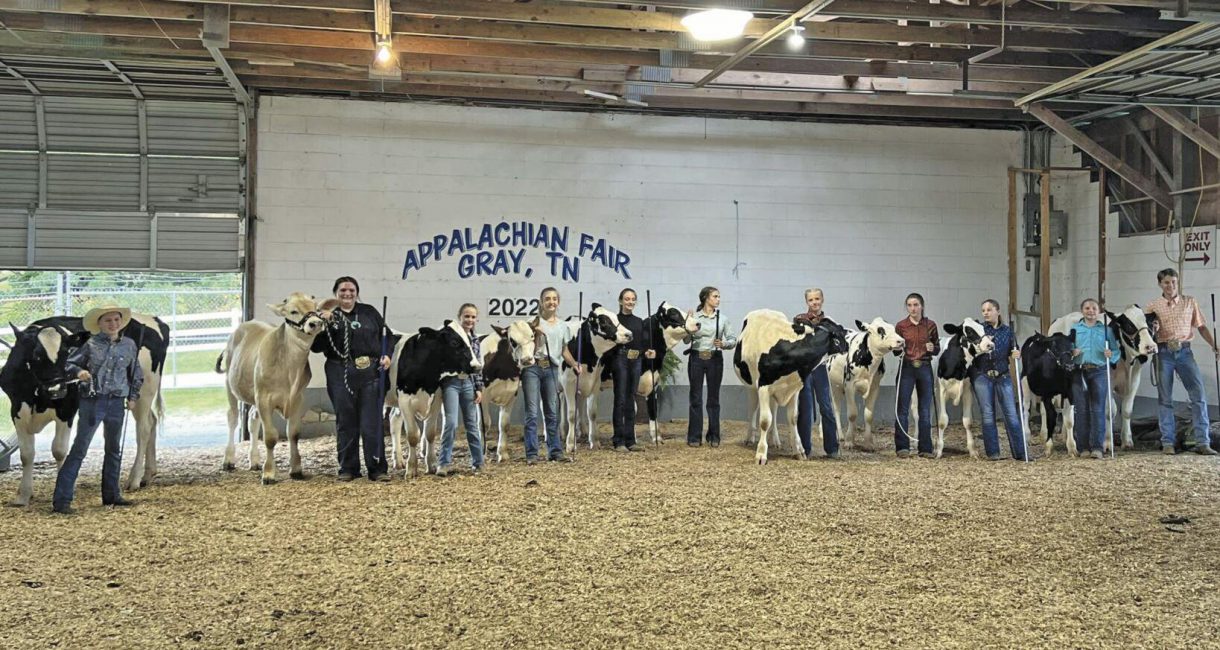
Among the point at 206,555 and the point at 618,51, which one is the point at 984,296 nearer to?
the point at 618,51

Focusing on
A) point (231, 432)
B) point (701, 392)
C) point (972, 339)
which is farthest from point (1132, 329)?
point (231, 432)

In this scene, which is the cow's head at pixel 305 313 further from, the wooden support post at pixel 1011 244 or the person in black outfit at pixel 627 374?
the wooden support post at pixel 1011 244

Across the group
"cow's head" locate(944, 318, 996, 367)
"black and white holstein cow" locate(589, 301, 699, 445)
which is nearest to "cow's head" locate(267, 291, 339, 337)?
"black and white holstein cow" locate(589, 301, 699, 445)

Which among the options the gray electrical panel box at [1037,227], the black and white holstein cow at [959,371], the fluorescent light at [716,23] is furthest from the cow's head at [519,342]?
the gray electrical panel box at [1037,227]

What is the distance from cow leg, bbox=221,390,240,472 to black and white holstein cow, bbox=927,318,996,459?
7.10 meters

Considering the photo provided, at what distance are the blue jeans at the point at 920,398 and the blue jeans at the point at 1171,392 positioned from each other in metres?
2.63

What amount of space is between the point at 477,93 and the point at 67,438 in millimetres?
7497

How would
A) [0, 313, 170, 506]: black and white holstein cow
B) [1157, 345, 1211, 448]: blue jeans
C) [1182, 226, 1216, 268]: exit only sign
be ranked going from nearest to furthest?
[0, 313, 170, 506]: black and white holstein cow < [1157, 345, 1211, 448]: blue jeans < [1182, 226, 1216, 268]: exit only sign

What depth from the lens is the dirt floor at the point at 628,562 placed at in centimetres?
489

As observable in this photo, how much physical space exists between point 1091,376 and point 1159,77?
3147mm

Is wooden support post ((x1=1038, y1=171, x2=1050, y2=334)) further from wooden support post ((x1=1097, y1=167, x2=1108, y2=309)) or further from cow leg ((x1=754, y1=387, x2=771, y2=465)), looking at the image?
cow leg ((x1=754, y1=387, x2=771, y2=465))

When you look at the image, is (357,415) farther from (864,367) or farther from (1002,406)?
(1002,406)

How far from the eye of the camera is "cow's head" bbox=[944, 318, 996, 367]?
10.4m

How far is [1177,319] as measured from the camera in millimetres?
11062
